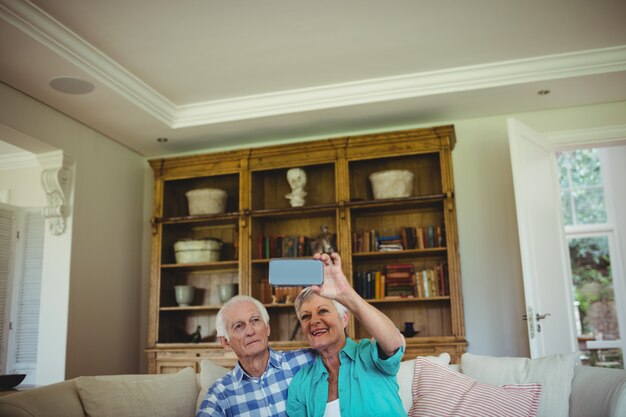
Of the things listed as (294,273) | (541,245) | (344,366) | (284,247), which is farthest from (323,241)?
(294,273)

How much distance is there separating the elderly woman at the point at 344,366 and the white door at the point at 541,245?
75.3 inches

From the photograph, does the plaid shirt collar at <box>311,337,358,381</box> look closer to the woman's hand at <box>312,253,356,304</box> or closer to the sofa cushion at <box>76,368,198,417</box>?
the woman's hand at <box>312,253,356,304</box>

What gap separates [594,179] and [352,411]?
7.09 meters

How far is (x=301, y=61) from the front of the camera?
377 cm

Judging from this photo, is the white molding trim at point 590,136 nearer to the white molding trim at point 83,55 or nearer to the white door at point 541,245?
the white door at point 541,245

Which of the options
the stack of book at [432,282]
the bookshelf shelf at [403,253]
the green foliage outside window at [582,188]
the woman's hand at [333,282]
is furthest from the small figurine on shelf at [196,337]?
the green foliage outside window at [582,188]

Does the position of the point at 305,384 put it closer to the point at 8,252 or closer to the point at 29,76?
the point at 29,76

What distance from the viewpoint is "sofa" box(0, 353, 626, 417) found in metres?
2.02

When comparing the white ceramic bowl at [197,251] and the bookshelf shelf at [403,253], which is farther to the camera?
the white ceramic bowl at [197,251]

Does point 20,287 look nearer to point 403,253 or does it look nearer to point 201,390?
point 201,390

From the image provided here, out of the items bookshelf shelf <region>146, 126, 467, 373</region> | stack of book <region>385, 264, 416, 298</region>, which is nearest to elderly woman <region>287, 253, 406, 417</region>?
bookshelf shelf <region>146, 126, 467, 373</region>

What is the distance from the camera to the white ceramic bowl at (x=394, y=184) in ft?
14.2

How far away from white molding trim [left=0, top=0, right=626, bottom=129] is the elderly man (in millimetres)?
2119

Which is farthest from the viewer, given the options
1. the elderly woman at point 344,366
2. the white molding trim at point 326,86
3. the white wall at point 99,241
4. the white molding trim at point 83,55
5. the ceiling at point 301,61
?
the white wall at point 99,241
